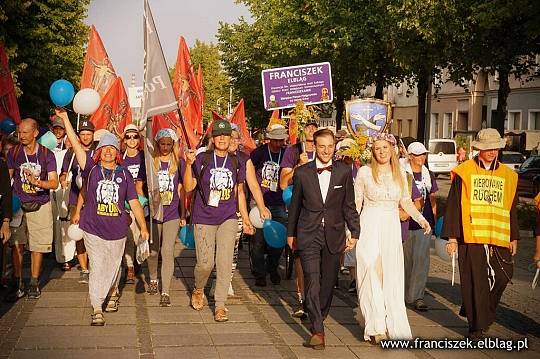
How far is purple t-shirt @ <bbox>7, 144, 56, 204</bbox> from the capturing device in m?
10.0

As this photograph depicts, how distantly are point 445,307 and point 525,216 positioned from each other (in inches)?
404

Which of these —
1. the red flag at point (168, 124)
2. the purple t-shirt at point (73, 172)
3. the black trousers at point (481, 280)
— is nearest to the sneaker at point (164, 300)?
the purple t-shirt at point (73, 172)

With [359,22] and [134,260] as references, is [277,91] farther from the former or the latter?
[359,22]

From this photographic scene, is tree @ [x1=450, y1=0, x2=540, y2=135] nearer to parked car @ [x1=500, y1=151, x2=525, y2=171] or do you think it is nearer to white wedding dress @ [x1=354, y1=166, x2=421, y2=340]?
white wedding dress @ [x1=354, y1=166, x2=421, y2=340]

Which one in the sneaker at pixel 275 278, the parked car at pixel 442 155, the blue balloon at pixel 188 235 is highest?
the blue balloon at pixel 188 235

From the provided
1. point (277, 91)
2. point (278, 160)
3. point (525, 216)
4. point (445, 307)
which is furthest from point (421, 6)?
point (445, 307)

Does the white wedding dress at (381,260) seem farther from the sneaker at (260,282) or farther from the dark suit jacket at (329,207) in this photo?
the sneaker at (260,282)

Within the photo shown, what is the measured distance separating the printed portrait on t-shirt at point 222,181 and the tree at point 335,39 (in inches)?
658

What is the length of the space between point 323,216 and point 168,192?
2423 mm

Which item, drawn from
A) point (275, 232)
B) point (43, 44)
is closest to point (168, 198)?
point (275, 232)

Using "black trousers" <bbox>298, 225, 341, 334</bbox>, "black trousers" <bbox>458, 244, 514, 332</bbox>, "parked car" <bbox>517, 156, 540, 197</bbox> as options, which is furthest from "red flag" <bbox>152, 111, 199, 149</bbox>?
"parked car" <bbox>517, 156, 540, 197</bbox>

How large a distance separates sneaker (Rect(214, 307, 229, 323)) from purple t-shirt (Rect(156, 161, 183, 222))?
1384 mm

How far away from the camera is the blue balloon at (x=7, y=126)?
11164 millimetres

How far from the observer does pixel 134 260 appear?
461 inches
